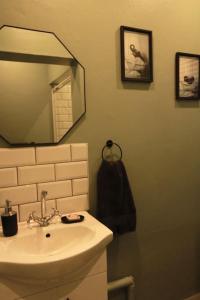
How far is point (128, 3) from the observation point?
1455 mm

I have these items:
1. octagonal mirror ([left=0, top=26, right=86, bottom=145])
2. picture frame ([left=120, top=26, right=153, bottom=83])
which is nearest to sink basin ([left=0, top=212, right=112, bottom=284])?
octagonal mirror ([left=0, top=26, right=86, bottom=145])

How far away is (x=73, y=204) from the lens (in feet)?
4.53

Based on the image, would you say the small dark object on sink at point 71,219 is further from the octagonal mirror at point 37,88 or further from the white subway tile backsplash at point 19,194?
the octagonal mirror at point 37,88

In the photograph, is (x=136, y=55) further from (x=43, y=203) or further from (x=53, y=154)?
(x=43, y=203)

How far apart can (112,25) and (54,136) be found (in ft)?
2.25

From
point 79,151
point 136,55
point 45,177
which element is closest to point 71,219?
point 45,177

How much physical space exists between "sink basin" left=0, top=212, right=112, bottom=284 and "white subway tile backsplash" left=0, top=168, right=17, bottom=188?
206mm

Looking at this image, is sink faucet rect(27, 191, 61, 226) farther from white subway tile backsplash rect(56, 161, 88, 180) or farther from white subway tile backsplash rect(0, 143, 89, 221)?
white subway tile backsplash rect(56, 161, 88, 180)

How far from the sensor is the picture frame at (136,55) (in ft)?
4.77

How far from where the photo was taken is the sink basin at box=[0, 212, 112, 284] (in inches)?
34.7

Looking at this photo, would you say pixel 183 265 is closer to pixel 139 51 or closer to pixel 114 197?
pixel 114 197

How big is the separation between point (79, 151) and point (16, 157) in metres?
0.32

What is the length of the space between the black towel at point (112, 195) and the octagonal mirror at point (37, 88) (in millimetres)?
309

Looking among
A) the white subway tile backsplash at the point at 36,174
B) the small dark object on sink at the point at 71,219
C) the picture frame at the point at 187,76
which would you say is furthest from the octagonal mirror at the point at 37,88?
the picture frame at the point at 187,76
